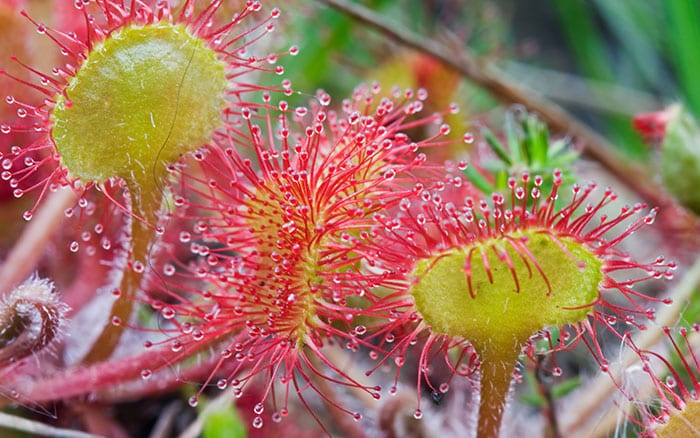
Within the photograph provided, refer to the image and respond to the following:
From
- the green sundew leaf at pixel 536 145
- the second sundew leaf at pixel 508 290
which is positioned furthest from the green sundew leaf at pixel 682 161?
the second sundew leaf at pixel 508 290

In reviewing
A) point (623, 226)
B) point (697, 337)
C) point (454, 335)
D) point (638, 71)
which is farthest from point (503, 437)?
point (638, 71)

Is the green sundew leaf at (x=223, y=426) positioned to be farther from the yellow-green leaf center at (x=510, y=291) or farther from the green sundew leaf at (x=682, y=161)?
the green sundew leaf at (x=682, y=161)

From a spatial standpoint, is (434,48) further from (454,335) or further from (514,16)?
(514,16)

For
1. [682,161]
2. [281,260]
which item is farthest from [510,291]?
[682,161]

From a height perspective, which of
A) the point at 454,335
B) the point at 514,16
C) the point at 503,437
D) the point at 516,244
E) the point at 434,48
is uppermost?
the point at 514,16

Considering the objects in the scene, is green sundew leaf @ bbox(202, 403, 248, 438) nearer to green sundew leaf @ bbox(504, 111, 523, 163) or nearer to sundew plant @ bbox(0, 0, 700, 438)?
sundew plant @ bbox(0, 0, 700, 438)

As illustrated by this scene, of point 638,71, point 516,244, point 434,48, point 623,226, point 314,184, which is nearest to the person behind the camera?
point 516,244

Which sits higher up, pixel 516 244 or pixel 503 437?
pixel 516 244

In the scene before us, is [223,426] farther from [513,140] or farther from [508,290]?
[513,140]
